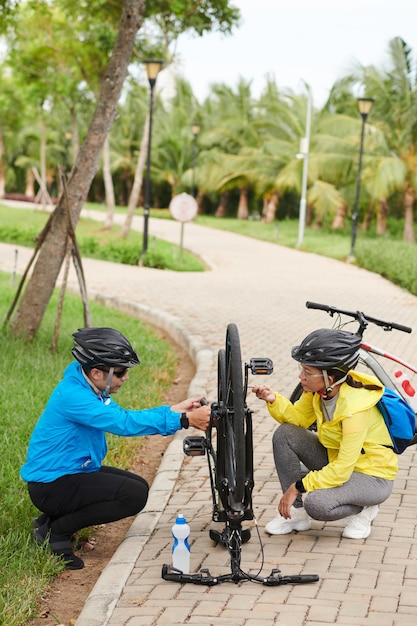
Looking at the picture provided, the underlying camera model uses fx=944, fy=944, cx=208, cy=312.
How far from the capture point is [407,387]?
18.8 ft

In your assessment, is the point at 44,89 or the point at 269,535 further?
the point at 44,89

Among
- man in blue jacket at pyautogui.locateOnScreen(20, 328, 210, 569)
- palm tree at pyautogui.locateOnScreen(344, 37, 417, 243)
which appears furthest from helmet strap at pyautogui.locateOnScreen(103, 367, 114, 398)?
palm tree at pyautogui.locateOnScreen(344, 37, 417, 243)

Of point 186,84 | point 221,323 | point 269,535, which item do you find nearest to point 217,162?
point 186,84

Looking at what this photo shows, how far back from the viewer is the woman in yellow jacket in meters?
4.73

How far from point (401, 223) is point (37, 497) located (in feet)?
130

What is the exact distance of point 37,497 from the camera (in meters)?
4.91

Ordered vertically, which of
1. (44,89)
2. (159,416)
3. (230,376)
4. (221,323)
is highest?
(44,89)

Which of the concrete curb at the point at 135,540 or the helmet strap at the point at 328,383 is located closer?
the concrete curb at the point at 135,540

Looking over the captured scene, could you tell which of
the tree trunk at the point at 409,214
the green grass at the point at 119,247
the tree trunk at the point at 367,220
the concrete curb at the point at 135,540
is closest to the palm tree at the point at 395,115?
the tree trunk at the point at 409,214

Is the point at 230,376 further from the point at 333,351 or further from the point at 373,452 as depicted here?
the point at 373,452

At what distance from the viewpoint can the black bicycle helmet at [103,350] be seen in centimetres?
466

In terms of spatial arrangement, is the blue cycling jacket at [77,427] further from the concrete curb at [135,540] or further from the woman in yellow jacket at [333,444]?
the woman in yellow jacket at [333,444]

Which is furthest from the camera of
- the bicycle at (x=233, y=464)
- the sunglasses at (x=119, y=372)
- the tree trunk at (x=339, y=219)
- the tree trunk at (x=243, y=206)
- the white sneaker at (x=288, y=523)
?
the tree trunk at (x=243, y=206)

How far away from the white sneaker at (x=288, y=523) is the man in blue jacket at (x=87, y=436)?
704 millimetres
